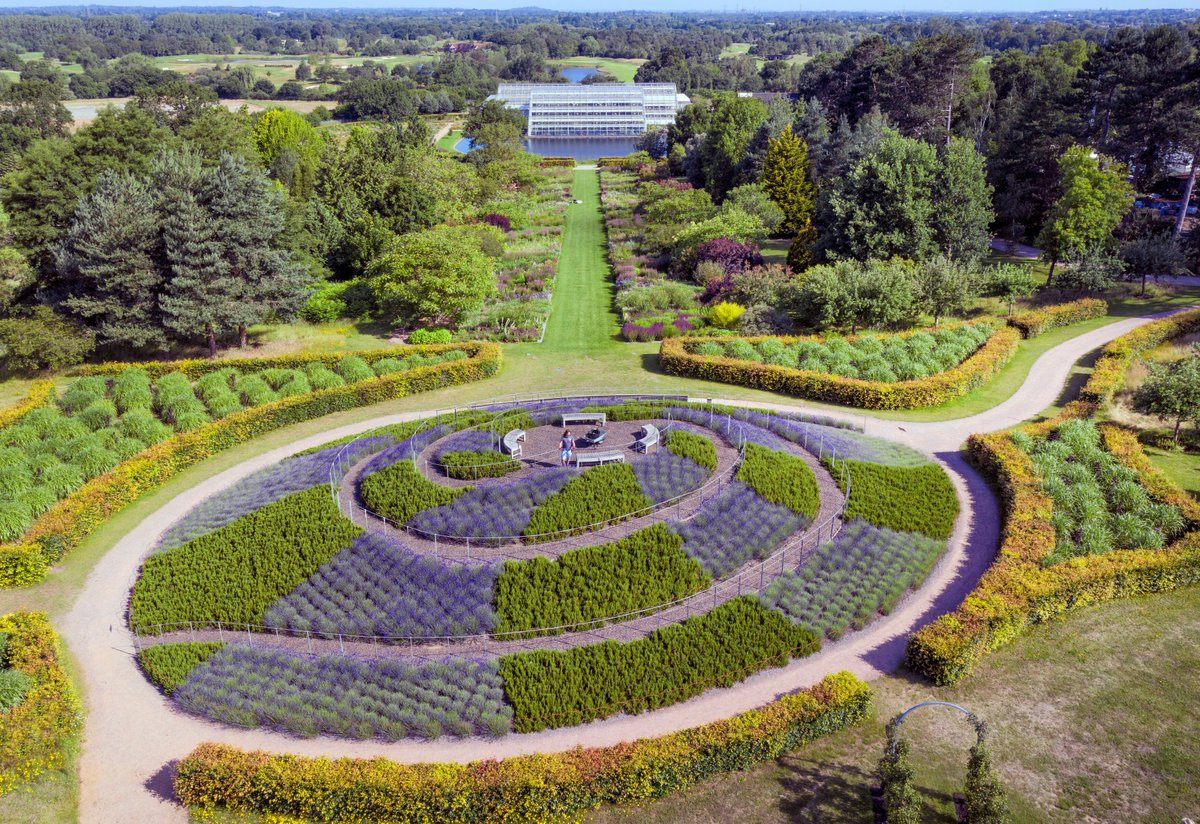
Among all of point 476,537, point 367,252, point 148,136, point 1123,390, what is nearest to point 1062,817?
point 476,537

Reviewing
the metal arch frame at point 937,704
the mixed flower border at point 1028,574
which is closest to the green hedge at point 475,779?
the metal arch frame at point 937,704

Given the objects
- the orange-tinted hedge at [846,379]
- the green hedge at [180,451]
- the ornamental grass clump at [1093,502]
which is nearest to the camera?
the ornamental grass clump at [1093,502]

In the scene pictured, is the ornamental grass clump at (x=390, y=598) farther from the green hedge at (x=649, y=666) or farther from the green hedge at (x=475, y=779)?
the green hedge at (x=475, y=779)

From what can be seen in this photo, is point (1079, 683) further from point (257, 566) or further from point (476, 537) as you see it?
point (257, 566)

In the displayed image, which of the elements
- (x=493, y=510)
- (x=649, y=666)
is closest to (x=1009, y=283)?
(x=493, y=510)

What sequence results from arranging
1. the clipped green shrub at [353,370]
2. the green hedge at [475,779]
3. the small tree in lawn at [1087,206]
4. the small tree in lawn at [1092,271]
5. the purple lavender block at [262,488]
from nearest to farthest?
the green hedge at [475,779]
the purple lavender block at [262,488]
the clipped green shrub at [353,370]
the small tree in lawn at [1092,271]
the small tree in lawn at [1087,206]

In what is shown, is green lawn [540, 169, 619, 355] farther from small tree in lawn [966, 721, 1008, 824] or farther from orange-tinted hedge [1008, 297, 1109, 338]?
small tree in lawn [966, 721, 1008, 824]

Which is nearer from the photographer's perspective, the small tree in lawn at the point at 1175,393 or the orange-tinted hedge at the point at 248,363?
the small tree in lawn at the point at 1175,393
